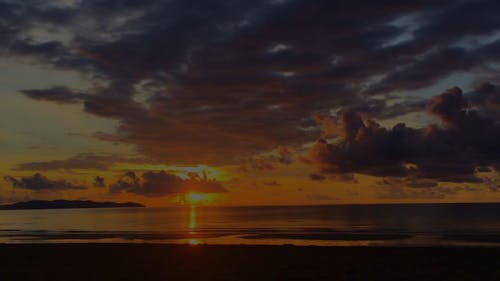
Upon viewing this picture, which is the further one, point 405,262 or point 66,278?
point 405,262

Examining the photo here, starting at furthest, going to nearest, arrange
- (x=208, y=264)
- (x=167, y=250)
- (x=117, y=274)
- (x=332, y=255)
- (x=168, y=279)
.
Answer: (x=167, y=250), (x=332, y=255), (x=208, y=264), (x=117, y=274), (x=168, y=279)

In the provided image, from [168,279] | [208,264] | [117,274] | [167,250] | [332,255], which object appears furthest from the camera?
[167,250]

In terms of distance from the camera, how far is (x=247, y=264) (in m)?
25.5

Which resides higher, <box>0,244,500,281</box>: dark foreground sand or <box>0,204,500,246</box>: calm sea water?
<box>0,244,500,281</box>: dark foreground sand

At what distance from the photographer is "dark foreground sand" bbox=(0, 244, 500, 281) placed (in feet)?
71.0

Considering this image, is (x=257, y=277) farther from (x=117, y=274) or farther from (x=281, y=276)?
(x=117, y=274)

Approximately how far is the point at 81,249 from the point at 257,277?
1818 centimetres

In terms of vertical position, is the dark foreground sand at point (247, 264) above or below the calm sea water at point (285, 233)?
above

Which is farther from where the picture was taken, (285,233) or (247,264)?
(285,233)

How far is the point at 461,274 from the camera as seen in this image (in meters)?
21.9

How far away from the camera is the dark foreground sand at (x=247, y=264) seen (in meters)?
21.6

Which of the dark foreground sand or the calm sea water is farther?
the calm sea water

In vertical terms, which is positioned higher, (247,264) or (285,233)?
(247,264)

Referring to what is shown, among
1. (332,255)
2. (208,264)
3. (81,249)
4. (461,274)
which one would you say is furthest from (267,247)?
(461,274)
